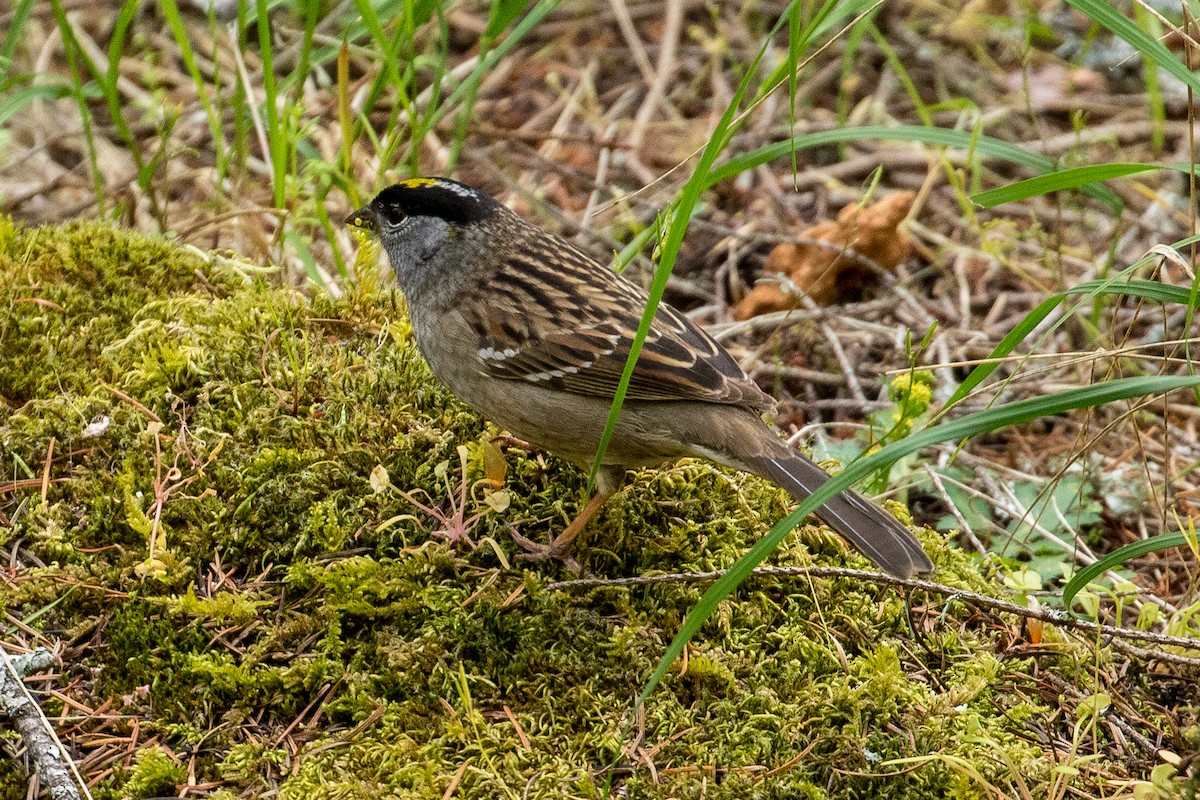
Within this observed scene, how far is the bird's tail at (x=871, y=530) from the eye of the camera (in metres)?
3.54

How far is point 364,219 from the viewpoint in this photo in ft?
16.3

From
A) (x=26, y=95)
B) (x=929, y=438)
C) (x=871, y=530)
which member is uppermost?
(x=26, y=95)

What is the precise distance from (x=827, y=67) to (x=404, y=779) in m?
6.21

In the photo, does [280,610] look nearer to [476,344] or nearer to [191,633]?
[191,633]

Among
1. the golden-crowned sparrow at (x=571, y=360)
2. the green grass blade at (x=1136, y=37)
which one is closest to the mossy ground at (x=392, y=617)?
the golden-crowned sparrow at (x=571, y=360)

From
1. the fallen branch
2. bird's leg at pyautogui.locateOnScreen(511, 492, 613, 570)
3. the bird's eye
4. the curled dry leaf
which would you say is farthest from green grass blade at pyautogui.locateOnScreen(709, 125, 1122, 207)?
the fallen branch

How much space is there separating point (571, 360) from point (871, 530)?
1.24 meters

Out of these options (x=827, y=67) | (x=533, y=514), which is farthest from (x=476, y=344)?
(x=827, y=67)

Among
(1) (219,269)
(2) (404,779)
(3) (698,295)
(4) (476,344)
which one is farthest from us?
(3) (698,295)

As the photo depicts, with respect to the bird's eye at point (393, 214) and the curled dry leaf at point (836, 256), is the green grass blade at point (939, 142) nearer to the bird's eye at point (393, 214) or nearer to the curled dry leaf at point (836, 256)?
the bird's eye at point (393, 214)

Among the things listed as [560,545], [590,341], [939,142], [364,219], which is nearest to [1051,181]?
[939,142]

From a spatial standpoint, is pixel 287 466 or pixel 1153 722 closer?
pixel 1153 722

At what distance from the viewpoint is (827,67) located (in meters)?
8.05

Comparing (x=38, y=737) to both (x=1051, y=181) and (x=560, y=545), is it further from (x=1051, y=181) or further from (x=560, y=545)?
(x=1051, y=181)
